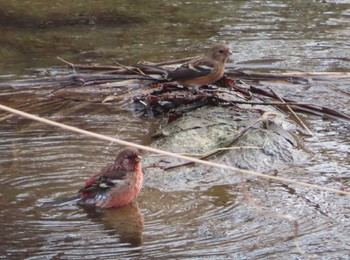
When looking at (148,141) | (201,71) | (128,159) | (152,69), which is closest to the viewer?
(128,159)

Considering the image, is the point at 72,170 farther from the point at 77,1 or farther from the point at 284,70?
the point at 77,1

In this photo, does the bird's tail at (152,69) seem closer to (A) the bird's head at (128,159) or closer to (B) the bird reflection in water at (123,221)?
(A) the bird's head at (128,159)

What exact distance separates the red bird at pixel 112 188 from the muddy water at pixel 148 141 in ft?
0.30

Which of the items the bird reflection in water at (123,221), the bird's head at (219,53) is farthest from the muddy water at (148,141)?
the bird's head at (219,53)

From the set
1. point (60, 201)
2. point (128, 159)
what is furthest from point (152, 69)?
point (60, 201)

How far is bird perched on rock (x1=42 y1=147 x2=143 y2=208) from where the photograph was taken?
657cm

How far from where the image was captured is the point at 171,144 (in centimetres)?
775

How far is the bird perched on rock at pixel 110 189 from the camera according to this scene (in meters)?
6.57

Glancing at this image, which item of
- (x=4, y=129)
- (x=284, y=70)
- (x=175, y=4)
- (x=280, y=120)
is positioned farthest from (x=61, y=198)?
(x=175, y=4)

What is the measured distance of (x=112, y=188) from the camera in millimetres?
6586

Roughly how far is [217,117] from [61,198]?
209cm

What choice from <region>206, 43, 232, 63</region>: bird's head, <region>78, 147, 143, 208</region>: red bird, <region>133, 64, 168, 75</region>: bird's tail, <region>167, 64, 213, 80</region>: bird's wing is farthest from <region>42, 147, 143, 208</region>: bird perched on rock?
<region>133, 64, 168, 75</region>: bird's tail

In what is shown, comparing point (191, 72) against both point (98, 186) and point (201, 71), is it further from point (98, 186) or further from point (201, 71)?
point (98, 186)

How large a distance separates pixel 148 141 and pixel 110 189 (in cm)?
153
